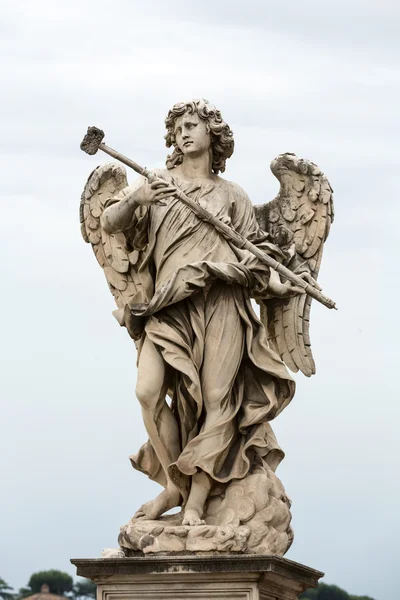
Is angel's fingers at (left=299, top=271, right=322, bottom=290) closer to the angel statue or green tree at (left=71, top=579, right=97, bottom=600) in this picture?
the angel statue

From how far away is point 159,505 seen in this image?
14.0 meters

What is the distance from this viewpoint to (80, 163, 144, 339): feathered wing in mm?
14711

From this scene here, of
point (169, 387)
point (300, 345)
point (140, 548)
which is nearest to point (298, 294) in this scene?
point (300, 345)

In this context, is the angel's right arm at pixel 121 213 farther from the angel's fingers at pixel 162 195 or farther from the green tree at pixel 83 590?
the green tree at pixel 83 590

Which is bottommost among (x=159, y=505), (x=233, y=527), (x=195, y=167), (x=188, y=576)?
(x=188, y=576)

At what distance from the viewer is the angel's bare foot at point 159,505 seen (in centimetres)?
1403

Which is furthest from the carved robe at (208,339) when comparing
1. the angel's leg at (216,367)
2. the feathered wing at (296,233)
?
the feathered wing at (296,233)

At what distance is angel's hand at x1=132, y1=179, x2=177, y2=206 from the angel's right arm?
90 millimetres

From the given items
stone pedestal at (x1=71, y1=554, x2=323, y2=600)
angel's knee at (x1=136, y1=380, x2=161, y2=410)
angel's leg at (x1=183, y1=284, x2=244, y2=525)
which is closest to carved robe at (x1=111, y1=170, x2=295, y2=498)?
angel's leg at (x1=183, y1=284, x2=244, y2=525)

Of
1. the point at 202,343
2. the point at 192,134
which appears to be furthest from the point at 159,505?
the point at 192,134

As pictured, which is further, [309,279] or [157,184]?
[309,279]

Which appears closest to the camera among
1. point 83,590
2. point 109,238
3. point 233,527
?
point 233,527

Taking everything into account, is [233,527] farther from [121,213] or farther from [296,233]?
[296,233]

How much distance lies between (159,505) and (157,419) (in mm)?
717
